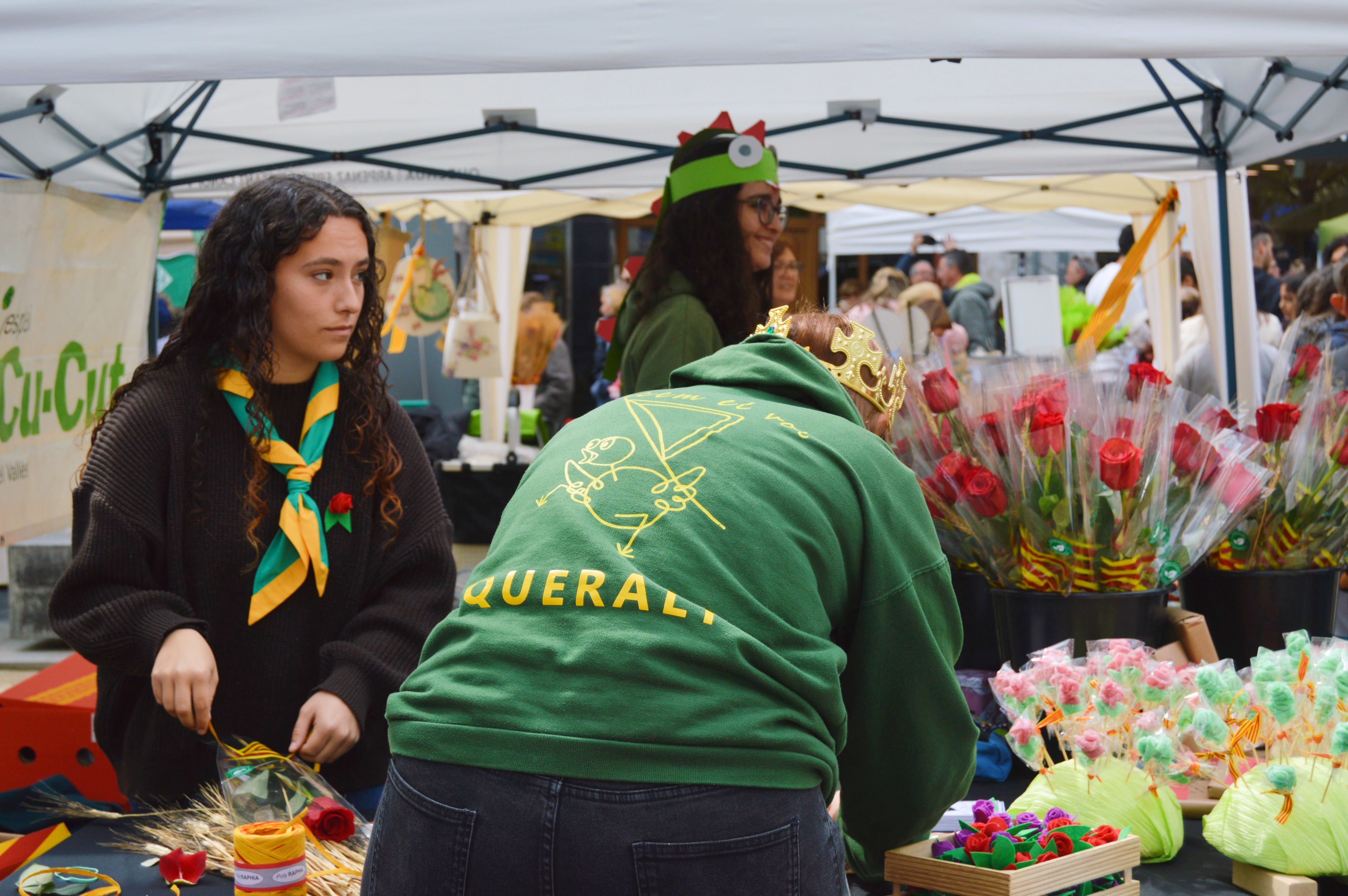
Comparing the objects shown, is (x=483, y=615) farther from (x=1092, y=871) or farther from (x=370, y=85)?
(x=370, y=85)

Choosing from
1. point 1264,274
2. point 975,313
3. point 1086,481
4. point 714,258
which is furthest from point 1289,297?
point 1086,481

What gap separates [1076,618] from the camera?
184 centimetres

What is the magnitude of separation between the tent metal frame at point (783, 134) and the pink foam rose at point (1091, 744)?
2524mm

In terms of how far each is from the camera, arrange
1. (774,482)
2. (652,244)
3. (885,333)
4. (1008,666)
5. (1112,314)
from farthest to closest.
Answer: (885,333) → (1112,314) → (652,244) → (1008,666) → (774,482)

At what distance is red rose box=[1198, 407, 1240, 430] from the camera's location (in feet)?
6.46

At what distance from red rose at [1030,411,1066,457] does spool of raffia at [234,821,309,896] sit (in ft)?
3.94

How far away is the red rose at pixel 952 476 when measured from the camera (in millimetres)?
1898

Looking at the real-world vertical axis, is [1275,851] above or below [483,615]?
below

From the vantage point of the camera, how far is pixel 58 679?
2.82m

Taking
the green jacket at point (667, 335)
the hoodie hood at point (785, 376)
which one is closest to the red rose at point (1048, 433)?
the hoodie hood at point (785, 376)

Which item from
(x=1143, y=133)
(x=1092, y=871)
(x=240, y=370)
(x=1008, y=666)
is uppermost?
(x=1143, y=133)

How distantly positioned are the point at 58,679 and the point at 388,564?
4.93 ft

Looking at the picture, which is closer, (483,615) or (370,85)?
(483,615)

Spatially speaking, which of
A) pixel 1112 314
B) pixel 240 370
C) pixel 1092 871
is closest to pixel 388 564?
pixel 240 370
